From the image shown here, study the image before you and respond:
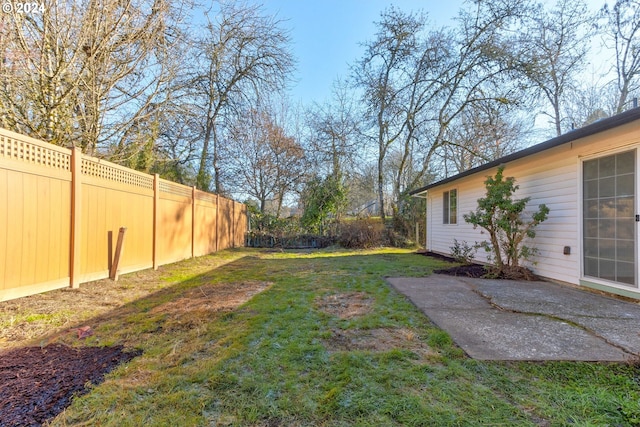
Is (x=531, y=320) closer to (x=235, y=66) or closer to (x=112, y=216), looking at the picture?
(x=112, y=216)

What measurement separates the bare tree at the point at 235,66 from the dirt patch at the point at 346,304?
9.29m

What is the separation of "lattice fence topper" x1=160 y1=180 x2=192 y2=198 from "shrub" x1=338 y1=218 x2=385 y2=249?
5990mm

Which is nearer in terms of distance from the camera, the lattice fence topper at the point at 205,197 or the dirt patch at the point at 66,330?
the dirt patch at the point at 66,330

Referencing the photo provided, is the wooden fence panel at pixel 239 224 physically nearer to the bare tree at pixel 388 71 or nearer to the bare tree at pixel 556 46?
the bare tree at pixel 388 71

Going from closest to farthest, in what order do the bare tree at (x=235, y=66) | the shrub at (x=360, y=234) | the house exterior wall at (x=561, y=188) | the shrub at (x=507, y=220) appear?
the house exterior wall at (x=561, y=188), the shrub at (x=507, y=220), the bare tree at (x=235, y=66), the shrub at (x=360, y=234)

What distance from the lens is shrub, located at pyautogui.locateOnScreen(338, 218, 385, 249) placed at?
11.2m

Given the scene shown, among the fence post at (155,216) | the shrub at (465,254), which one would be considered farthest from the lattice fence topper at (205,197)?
the shrub at (465,254)

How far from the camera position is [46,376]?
6.05ft

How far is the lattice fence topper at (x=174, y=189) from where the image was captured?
→ 6303mm

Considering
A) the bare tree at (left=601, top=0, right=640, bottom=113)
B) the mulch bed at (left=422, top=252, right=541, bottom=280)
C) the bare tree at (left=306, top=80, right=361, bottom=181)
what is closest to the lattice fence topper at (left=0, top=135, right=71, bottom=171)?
the mulch bed at (left=422, top=252, right=541, bottom=280)

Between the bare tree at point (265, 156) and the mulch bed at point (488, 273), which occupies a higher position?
the bare tree at point (265, 156)

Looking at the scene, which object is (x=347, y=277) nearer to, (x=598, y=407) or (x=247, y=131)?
(x=598, y=407)

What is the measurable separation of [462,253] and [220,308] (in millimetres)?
6189

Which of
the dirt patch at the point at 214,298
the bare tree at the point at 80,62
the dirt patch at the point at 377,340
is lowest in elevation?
the dirt patch at the point at 214,298
